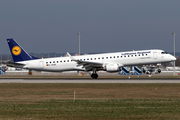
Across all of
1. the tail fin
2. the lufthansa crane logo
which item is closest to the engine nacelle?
the tail fin

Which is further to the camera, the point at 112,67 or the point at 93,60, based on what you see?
the point at 93,60

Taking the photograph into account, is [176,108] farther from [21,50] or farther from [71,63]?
[21,50]

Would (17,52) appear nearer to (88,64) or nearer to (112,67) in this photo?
(88,64)

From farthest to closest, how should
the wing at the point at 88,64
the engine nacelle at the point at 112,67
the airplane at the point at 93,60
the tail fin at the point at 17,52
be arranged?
1. the tail fin at the point at 17,52
2. the airplane at the point at 93,60
3. the wing at the point at 88,64
4. the engine nacelle at the point at 112,67

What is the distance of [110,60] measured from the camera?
5012 cm

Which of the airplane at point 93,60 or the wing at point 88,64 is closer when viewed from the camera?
the wing at point 88,64

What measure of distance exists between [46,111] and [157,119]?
21.2 feet

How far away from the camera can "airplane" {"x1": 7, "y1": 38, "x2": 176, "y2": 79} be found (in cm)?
4925

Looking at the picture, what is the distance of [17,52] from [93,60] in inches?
560

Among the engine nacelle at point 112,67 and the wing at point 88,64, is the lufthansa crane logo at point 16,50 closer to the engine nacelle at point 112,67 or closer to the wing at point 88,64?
the wing at point 88,64

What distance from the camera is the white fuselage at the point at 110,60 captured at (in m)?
49.3

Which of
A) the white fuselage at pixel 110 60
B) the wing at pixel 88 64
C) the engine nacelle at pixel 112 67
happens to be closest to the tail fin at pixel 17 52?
the white fuselage at pixel 110 60

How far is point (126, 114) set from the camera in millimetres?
16078

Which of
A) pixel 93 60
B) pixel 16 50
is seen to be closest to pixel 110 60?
pixel 93 60
